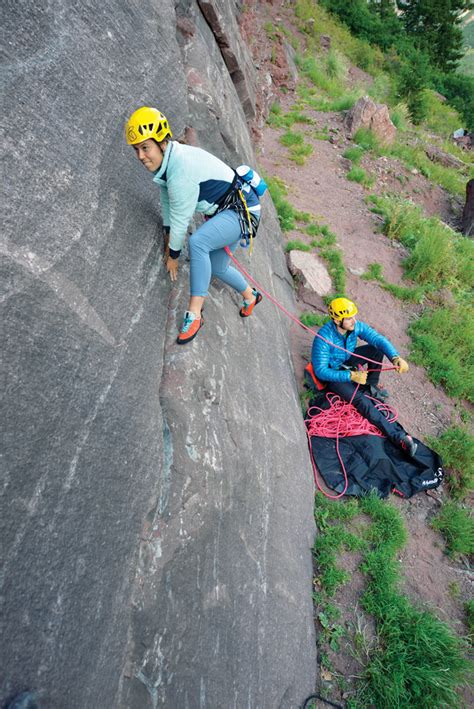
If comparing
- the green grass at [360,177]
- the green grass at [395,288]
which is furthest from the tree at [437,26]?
the green grass at [395,288]

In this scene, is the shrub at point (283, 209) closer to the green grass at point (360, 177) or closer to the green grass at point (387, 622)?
the green grass at point (360, 177)

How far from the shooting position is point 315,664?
133 inches

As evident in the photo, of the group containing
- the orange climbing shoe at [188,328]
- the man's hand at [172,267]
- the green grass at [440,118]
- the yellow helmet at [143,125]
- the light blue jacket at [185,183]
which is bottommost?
the green grass at [440,118]

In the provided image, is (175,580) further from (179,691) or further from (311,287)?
(311,287)

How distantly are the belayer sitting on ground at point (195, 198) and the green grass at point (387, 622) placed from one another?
8.75ft

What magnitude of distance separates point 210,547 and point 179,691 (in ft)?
2.59

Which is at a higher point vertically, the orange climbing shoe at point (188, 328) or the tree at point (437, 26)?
the orange climbing shoe at point (188, 328)

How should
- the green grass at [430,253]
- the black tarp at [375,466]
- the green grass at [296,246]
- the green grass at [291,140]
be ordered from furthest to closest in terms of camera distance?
the green grass at [291,140] < the green grass at [430,253] < the green grass at [296,246] < the black tarp at [375,466]

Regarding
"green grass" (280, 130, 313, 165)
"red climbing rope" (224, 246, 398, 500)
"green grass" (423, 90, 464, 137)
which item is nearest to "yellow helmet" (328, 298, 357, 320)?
"red climbing rope" (224, 246, 398, 500)

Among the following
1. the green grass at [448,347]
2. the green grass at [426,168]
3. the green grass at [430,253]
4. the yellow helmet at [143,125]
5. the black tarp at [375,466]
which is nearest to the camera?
the yellow helmet at [143,125]

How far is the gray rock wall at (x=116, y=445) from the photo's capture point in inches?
74.7

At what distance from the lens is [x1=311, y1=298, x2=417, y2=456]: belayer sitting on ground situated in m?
4.95

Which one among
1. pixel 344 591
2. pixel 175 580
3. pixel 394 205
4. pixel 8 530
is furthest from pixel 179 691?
pixel 394 205

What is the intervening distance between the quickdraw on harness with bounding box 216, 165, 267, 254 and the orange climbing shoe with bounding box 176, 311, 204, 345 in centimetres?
90
